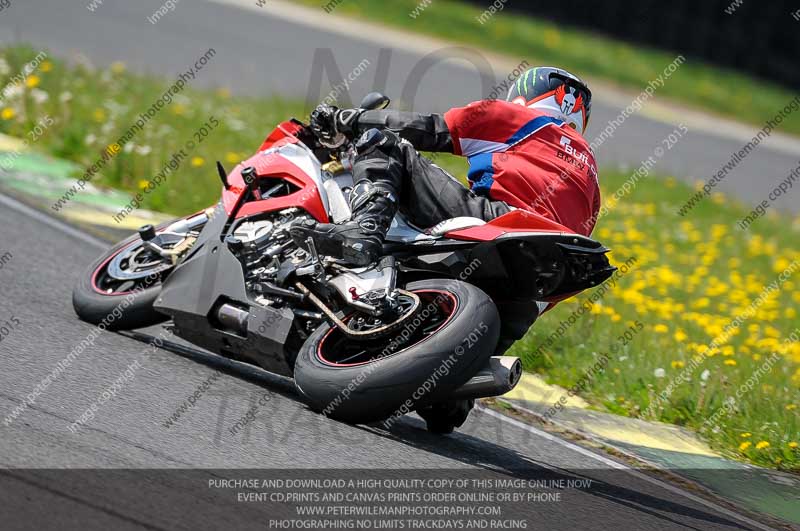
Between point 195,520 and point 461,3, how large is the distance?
21095 mm

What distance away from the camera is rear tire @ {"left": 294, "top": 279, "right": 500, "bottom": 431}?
509 centimetres

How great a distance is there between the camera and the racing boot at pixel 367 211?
17.9ft

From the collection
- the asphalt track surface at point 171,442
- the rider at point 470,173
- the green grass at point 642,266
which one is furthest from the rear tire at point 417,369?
the green grass at point 642,266

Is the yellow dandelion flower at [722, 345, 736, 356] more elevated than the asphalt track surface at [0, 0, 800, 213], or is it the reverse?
the yellow dandelion flower at [722, 345, 736, 356]

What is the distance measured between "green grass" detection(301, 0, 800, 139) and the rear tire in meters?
16.2

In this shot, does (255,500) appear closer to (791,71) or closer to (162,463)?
(162,463)

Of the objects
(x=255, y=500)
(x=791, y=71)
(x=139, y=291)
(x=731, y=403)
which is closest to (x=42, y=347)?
(x=139, y=291)

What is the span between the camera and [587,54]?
22.6 metres

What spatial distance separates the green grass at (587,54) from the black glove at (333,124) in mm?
15342

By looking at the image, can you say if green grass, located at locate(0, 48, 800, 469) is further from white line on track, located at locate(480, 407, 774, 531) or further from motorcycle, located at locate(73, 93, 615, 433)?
motorcycle, located at locate(73, 93, 615, 433)

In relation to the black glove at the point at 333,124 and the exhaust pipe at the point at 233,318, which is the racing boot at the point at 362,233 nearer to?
the black glove at the point at 333,124

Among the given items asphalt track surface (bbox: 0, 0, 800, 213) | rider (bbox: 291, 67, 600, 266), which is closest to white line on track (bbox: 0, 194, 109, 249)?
rider (bbox: 291, 67, 600, 266)

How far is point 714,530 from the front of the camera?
16.7 feet

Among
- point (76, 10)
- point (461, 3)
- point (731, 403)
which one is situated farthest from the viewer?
point (461, 3)
